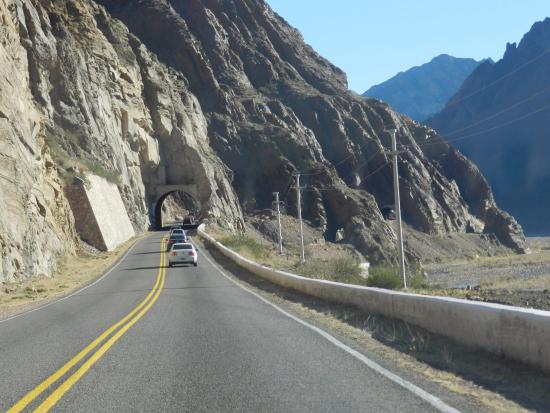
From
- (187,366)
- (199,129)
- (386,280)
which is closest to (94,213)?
(386,280)

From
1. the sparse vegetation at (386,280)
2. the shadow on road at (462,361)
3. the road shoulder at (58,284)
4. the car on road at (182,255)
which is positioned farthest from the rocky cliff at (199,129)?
Answer: the shadow on road at (462,361)

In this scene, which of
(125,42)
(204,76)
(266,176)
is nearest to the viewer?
(125,42)

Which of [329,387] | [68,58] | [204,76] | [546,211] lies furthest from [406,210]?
[329,387]

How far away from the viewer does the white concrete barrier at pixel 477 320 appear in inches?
275

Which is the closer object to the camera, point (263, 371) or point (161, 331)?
point (263, 371)

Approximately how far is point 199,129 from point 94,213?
5496cm

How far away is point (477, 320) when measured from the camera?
8.34 meters

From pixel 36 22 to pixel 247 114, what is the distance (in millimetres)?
57763

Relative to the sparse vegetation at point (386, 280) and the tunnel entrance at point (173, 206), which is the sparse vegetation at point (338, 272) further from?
the tunnel entrance at point (173, 206)

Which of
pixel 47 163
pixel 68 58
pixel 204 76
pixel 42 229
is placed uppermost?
pixel 204 76

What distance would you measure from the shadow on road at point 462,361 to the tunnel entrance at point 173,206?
73148 mm

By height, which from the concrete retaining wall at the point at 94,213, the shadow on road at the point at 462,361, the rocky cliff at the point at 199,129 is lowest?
the shadow on road at the point at 462,361

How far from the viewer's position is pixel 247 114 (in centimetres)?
11469

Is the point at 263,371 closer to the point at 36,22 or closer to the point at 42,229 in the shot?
the point at 42,229
